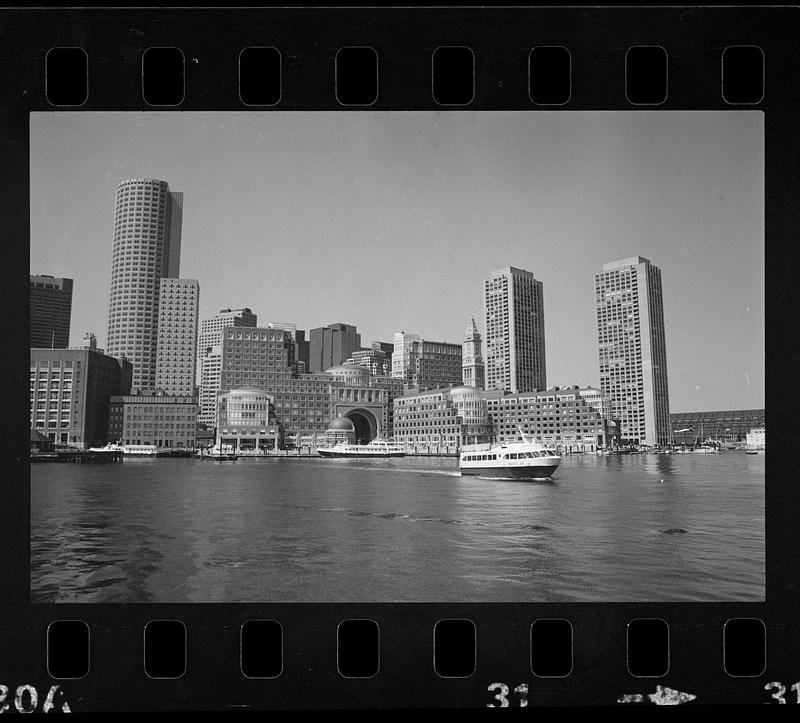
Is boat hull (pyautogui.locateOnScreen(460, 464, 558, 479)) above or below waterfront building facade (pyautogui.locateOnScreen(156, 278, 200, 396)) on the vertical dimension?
below

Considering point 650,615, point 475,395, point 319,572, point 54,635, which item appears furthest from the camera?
point 475,395

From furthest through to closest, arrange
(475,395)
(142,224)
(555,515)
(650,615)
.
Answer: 1. (475,395)
2. (555,515)
3. (142,224)
4. (650,615)

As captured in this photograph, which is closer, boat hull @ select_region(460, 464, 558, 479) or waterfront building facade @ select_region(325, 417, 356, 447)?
waterfront building facade @ select_region(325, 417, 356, 447)

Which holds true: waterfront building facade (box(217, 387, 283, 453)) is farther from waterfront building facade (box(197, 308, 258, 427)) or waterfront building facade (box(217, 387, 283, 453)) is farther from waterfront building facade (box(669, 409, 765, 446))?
waterfront building facade (box(669, 409, 765, 446))

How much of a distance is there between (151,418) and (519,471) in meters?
16.1

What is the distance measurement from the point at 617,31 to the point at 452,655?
4.68m

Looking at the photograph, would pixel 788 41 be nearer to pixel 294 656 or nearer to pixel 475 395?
pixel 294 656

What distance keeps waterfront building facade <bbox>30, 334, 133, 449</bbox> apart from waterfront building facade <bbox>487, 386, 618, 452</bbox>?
7207 mm

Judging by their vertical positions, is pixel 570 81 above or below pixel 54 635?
above

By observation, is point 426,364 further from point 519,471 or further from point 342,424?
point 519,471

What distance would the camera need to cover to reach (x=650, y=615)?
5.42m

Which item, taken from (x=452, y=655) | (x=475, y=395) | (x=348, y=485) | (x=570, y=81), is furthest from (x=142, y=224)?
(x=348, y=485)

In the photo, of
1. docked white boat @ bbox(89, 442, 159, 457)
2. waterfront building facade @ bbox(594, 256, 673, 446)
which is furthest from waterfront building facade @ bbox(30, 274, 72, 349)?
waterfront building facade @ bbox(594, 256, 673, 446)

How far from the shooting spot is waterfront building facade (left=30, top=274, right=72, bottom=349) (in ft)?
18.9
